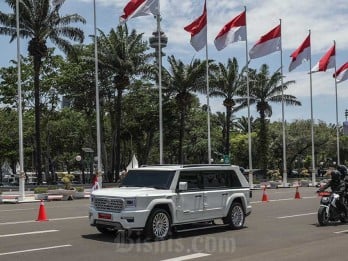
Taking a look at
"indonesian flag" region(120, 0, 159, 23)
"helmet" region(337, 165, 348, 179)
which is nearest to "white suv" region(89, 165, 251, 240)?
"helmet" region(337, 165, 348, 179)

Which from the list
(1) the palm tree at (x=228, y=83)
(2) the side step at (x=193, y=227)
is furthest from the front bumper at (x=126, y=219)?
(1) the palm tree at (x=228, y=83)

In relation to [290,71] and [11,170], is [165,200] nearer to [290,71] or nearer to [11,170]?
[290,71]

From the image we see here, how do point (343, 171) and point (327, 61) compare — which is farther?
point (327, 61)

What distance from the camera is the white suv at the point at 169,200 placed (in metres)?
12.1

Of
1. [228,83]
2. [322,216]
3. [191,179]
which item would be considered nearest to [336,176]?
[322,216]

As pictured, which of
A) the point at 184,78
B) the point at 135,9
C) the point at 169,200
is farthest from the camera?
the point at 184,78

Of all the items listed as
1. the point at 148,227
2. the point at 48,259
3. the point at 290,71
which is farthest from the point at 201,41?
the point at 48,259

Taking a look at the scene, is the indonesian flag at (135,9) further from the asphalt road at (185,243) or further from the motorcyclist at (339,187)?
the motorcyclist at (339,187)

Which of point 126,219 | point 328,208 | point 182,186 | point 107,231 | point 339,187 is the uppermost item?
point 182,186

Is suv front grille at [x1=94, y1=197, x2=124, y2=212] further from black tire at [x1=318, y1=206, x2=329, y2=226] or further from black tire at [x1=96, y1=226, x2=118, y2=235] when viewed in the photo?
black tire at [x1=318, y1=206, x2=329, y2=226]

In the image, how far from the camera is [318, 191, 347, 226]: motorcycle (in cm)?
1571

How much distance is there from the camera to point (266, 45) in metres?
39.8

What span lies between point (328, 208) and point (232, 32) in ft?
77.4

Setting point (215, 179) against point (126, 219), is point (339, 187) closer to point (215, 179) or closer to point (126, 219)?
point (215, 179)
